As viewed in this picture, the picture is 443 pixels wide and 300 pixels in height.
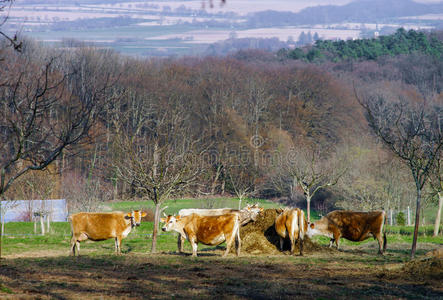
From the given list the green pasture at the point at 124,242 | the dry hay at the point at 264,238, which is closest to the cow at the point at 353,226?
the green pasture at the point at 124,242

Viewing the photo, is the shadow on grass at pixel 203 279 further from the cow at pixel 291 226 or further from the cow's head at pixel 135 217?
the cow's head at pixel 135 217

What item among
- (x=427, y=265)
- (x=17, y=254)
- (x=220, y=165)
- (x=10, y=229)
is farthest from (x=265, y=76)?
(x=427, y=265)

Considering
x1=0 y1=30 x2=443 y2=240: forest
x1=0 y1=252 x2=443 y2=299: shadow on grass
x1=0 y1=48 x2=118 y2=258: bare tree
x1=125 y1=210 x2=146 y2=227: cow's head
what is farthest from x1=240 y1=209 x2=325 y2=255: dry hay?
x1=0 y1=30 x2=443 y2=240: forest

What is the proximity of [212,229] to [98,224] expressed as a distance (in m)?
4.28

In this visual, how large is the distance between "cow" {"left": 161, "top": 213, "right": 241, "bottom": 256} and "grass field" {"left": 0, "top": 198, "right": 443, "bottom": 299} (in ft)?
1.81

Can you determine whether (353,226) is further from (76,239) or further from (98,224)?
(76,239)

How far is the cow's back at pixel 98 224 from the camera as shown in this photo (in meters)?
22.8

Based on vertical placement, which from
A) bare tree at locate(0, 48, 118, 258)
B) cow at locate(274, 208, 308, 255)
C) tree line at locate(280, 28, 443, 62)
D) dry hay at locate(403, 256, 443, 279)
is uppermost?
tree line at locate(280, 28, 443, 62)

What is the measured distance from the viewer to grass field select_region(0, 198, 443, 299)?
46.2ft

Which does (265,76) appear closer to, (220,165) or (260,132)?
(260,132)

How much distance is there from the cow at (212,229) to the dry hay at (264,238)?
3.57 feet

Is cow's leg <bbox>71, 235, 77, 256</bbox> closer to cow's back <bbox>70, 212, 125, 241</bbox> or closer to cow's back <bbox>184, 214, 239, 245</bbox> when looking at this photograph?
cow's back <bbox>70, 212, 125, 241</bbox>

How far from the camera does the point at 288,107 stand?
311 feet

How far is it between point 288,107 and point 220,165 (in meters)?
27.0
